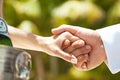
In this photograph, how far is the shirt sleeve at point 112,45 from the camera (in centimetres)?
194

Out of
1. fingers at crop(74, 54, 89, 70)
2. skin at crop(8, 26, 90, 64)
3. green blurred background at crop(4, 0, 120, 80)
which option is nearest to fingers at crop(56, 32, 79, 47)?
skin at crop(8, 26, 90, 64)

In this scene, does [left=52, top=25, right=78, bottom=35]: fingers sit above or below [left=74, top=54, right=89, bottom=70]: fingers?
above

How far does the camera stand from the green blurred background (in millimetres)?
8109

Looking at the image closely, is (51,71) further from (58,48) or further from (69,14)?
(58,48)

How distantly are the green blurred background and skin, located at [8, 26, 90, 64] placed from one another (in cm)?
549

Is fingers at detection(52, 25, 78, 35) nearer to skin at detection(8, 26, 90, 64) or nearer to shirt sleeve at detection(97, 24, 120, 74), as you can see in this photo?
skin at detection(8, 26, 90, 64)

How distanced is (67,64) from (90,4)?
1472mm

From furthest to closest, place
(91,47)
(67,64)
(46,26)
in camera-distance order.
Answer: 1. (67,64)
2. (46,26)
3. (91,47)

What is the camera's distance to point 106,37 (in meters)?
2.20

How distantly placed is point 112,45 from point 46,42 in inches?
12.4

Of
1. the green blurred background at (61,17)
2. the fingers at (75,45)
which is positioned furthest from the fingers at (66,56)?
Result: the green blurred background at (61,17)

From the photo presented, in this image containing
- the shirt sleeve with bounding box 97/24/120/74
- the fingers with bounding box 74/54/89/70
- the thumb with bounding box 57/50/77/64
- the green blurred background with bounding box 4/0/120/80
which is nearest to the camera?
the shirt sleeve with bounding box 97/24/120/74

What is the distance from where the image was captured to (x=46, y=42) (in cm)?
217

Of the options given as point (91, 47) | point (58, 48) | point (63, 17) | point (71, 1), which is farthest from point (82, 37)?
point (71, 1)
